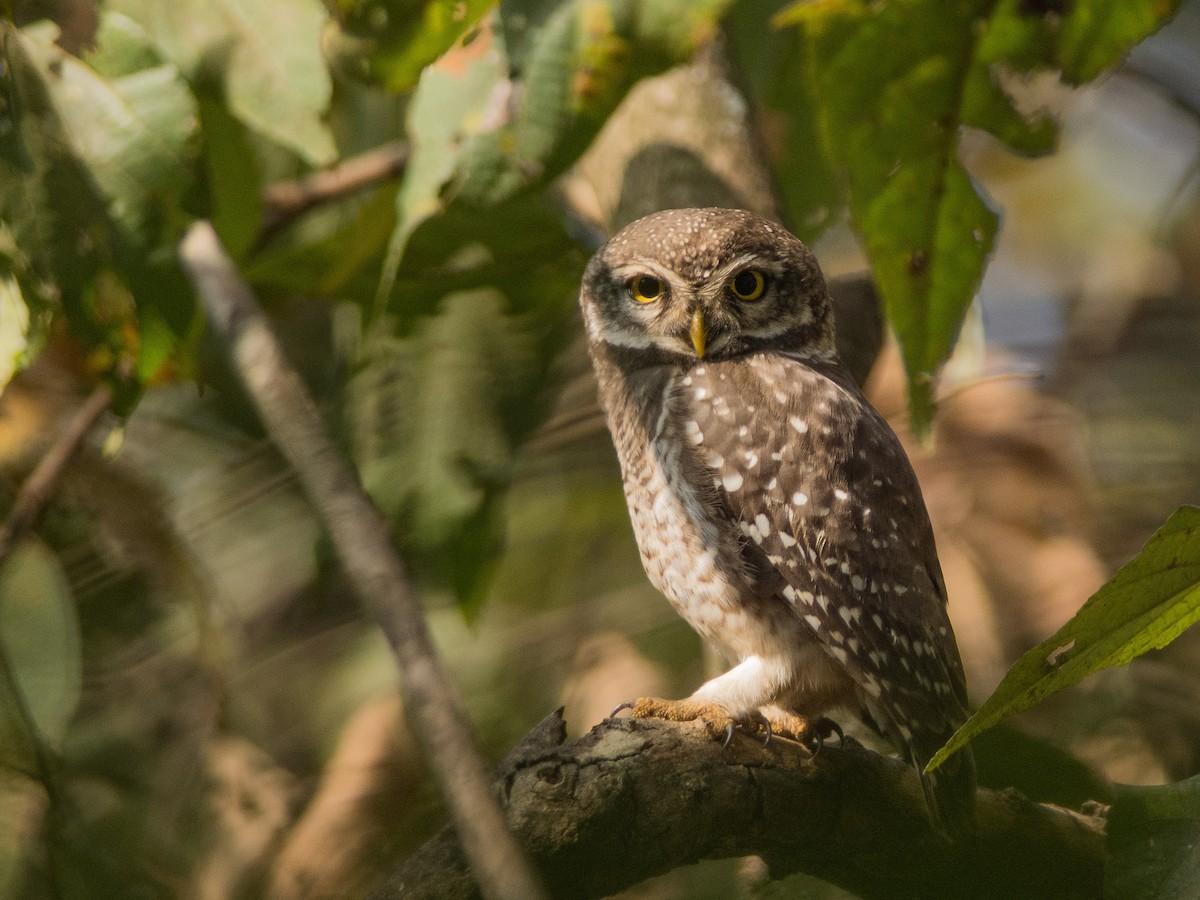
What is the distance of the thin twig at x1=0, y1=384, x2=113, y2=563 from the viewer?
2934 mm

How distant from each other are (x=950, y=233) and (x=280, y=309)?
77.1 inches

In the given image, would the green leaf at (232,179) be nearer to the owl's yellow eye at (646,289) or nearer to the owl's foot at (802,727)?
the owl's yellow eye at (646,289)

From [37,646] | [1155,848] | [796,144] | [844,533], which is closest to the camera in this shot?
[1155,848]

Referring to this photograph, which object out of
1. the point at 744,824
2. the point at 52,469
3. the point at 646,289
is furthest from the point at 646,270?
the point at 52,469

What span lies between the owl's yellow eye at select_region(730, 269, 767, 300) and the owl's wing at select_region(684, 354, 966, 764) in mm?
197

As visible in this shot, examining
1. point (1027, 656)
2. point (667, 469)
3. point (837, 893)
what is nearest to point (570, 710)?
point (667, 469)

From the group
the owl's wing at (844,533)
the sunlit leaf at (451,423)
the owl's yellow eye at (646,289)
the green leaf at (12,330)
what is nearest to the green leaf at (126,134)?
the green leaf at (12,330)

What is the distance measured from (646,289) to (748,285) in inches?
9.0

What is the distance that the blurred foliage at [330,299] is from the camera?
2.07m

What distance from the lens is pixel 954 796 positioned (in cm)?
221

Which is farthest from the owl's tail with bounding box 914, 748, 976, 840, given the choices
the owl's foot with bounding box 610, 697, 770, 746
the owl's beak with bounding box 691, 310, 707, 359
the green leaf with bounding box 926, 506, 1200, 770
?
the owl's beak with bounding box 691, 310, 707, 359

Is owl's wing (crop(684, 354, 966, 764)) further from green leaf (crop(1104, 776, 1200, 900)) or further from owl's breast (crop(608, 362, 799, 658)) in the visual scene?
green leaf (crop(1104, 776, 1200, 900))

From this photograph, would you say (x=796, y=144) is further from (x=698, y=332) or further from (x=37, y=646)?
(x=37, y=646)

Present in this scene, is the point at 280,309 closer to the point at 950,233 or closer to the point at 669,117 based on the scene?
the point at 669,117
